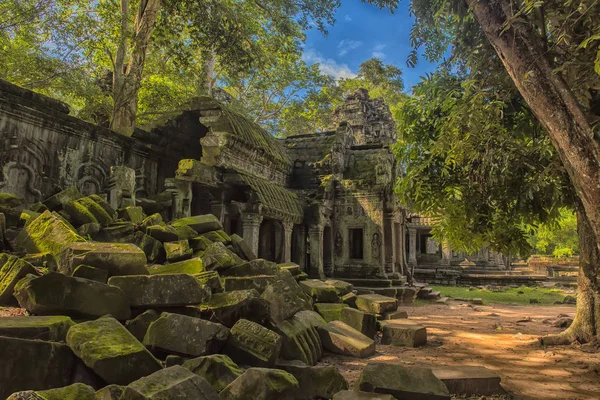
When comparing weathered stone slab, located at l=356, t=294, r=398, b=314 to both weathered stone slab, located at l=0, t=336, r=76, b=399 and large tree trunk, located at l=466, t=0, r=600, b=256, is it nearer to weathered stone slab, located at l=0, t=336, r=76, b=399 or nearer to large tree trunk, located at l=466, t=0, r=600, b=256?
large tree trunk, located at l=466, t=0, r=600, b=256

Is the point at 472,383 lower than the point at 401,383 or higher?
lower

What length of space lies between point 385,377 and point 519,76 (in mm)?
3396

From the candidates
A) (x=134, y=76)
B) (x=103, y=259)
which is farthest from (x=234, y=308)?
(x=134, y=76)

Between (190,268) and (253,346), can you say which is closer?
(253,346)

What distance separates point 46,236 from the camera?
470 centimetres

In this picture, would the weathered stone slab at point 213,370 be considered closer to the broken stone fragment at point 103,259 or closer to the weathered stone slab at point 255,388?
the weathered stone slab at point 255,388

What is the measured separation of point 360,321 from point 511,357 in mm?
1996

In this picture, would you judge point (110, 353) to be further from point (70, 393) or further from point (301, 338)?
point (301, 338)

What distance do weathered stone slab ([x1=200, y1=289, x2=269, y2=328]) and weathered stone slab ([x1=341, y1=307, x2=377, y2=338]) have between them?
82.5 inches

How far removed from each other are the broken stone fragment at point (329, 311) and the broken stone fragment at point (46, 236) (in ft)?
11.3

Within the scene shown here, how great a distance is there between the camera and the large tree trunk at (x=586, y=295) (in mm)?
5824

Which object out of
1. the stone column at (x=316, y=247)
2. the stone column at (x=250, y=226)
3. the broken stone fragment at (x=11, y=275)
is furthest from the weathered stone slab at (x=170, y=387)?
the stone column at (x=316, y=247)

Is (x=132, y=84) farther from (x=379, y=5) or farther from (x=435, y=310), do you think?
(x=435, y=310)

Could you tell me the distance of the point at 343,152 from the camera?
14070 millimetres
